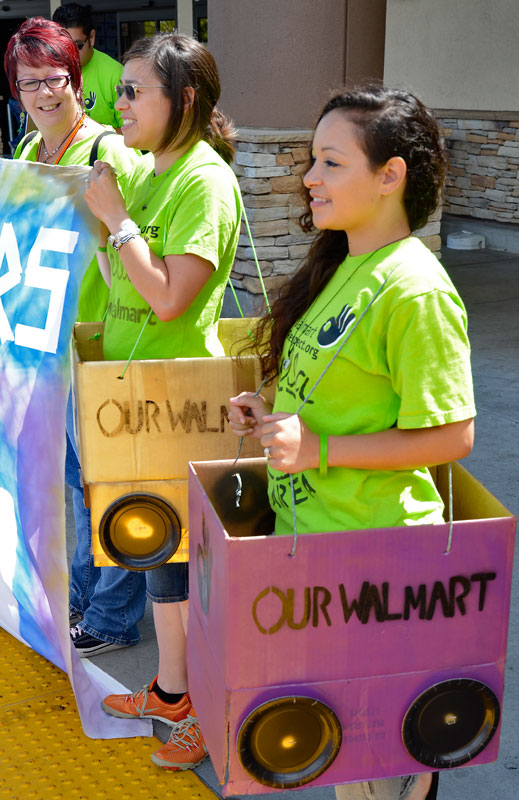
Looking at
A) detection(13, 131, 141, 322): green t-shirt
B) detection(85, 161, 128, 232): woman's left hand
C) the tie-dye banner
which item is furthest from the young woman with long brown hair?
detection(13, 131, 141, 322): green t-shirt

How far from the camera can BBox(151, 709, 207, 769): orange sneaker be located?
103 inches

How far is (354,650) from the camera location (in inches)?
64.9

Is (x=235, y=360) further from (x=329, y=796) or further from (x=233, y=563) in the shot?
(x=329, y=796)

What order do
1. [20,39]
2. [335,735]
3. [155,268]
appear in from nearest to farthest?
1. [335,735]
2. [155,268]
3. [20,39]

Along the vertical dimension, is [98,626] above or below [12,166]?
below

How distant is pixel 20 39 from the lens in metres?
2.92

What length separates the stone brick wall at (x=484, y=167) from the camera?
10.4m

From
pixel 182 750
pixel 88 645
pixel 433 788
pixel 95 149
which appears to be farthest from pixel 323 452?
pixel 88 645

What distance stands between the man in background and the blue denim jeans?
3943 mm

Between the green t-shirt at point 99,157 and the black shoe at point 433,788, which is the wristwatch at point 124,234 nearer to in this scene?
the green t-shirt at point 99,157

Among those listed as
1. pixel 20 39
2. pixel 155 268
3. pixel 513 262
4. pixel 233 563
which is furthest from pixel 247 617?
pixel 513 262

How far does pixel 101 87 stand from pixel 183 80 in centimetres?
443

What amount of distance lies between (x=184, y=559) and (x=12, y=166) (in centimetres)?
119

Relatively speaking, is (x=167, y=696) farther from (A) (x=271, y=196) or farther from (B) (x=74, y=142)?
(A) (x=271, y=196)
